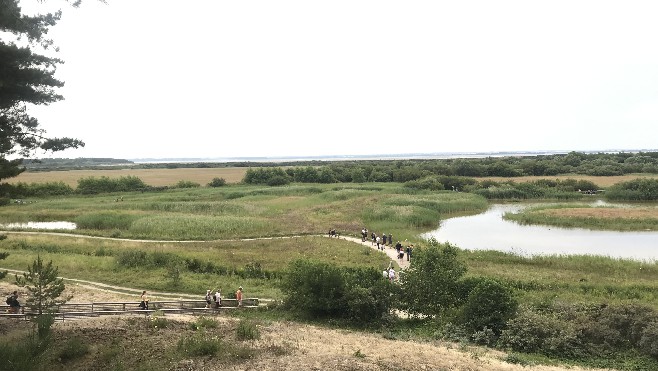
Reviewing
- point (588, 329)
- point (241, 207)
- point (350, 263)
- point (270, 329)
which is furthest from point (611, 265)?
point (241, 207)

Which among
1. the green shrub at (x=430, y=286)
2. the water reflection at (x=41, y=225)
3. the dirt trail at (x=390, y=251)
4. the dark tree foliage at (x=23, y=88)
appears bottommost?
the water reflection at (x=41, y=225)

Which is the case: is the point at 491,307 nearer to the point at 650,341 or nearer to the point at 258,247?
the point at 650,341

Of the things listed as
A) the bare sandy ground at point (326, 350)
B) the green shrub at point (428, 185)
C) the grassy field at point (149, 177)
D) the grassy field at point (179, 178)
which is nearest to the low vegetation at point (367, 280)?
the bare sandy ground at point (326, 350)

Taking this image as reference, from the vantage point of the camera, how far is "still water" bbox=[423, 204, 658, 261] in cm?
3806

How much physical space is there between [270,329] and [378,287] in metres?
5.81

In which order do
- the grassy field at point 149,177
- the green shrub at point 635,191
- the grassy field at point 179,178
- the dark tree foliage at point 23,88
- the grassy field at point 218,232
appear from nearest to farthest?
the dark tree foliage at point 23,88 → the grassy field at point 218,232 → the green shrub at point 635,191 → the grassy field at point 179,178 → the grassy field at point 149,177

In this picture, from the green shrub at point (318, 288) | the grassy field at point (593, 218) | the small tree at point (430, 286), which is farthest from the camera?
the grassy field at point (593, 218)

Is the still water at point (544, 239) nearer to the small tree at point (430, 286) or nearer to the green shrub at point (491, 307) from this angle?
the small tree at point (430, 286)

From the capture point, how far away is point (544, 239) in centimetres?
4422

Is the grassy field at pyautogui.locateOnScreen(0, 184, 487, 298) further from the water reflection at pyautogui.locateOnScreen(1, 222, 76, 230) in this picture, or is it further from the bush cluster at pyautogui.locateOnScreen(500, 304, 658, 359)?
the bush cluster at pyautogui.locateOnScreen(500, 304, 658, 359)

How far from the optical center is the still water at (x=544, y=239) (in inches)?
1499

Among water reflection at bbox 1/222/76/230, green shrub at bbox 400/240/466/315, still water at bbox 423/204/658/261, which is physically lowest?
still water at bbox 423/204/658/261

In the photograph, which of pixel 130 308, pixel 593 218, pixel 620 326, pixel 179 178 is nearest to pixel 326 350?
pixel 130 308

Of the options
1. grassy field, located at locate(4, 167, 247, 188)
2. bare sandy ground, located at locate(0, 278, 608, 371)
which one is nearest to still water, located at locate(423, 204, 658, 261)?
bare sandy ground, located at locate(0, 278, 608, 371)
